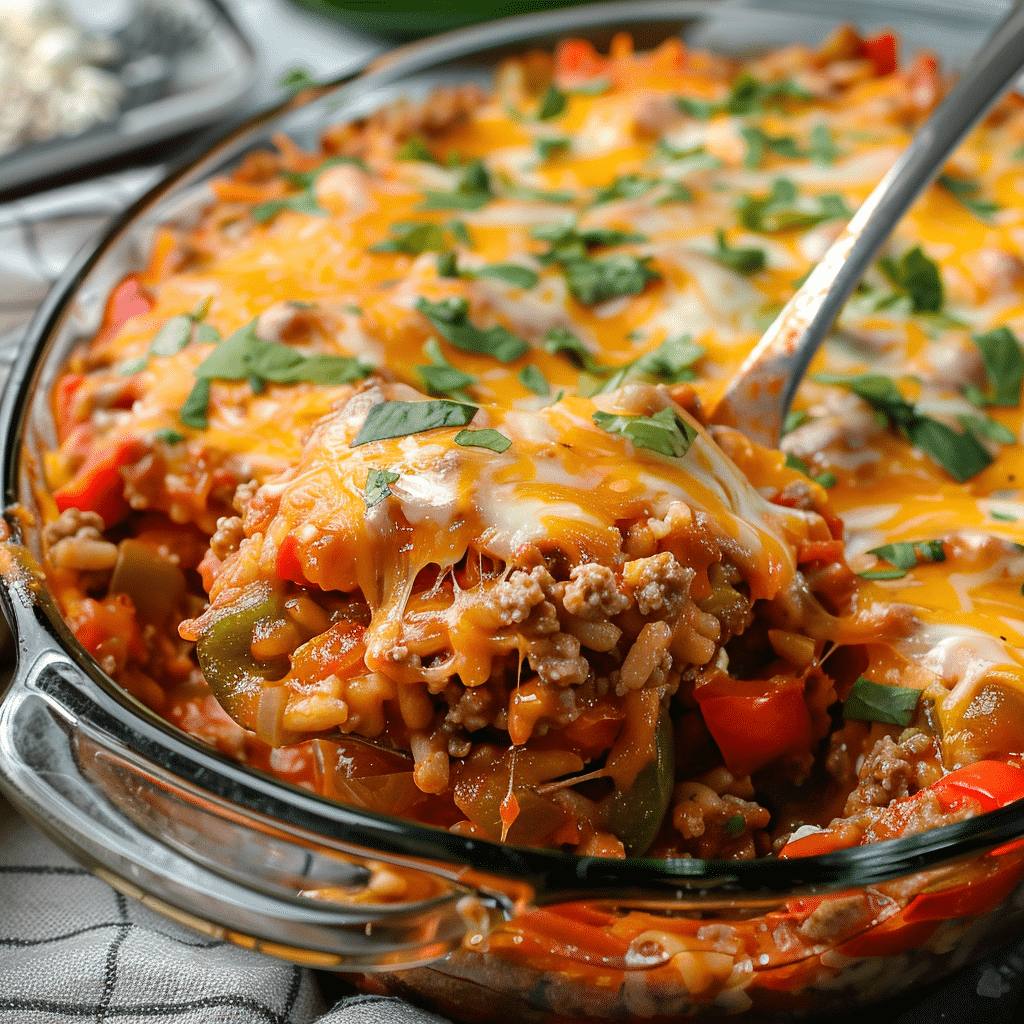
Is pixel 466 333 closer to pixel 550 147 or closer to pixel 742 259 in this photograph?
pixel 742 259

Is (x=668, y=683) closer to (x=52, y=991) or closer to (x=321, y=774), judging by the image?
(x=321, y=774)

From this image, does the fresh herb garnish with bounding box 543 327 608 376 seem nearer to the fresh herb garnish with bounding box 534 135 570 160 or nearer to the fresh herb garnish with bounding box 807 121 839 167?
the fresh herb garnish with bounding box 534 135 570 160

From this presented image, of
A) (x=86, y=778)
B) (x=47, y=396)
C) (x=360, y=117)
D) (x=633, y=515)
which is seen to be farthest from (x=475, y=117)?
(x=86, y=778)

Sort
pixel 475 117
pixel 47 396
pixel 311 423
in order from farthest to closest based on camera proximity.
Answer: pixel 475 117 < pixel 47 396 < pixel 311 423

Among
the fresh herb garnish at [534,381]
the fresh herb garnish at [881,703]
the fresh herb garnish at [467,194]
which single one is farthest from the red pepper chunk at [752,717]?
the fresh herb garnish at [467,194]

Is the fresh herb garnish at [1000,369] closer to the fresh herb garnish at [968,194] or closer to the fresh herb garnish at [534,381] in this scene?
the fresh herb garnish at [968,194]

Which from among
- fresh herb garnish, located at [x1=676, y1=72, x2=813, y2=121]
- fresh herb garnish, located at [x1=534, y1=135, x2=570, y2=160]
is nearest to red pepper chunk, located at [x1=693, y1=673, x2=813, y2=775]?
fresh herb garnish, located at [x1=534, y1=135, x2=570, y2=160]
